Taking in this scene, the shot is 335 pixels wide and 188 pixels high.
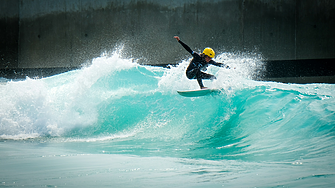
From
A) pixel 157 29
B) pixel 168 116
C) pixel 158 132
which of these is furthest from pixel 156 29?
pixel 158 132

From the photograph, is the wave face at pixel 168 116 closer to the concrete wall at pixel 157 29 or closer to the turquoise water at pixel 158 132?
the turquoise water at pixel 158 132

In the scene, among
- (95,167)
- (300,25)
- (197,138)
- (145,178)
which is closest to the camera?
(145,178)

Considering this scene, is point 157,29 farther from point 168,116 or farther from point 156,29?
point 168,116

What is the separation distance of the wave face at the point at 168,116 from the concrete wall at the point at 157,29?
5.20m

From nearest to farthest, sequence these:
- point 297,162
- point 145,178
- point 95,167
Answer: point 145,178 < point 95,167 < point 297,162

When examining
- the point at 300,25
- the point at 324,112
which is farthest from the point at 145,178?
the point at 300,25

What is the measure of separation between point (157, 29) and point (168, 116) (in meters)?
7.42

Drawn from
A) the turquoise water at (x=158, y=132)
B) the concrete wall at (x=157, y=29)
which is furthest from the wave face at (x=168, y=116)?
the concrete wall at (x=157, y=29)

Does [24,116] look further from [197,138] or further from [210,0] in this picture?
[210,0]

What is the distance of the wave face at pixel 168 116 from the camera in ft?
16.0

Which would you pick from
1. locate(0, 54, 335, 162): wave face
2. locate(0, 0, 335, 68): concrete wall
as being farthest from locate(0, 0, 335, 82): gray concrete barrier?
locate(0, 54, 335, 162): wave face

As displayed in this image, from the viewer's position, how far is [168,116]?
277 inches

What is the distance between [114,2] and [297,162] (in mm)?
12013

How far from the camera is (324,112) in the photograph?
5.57m
